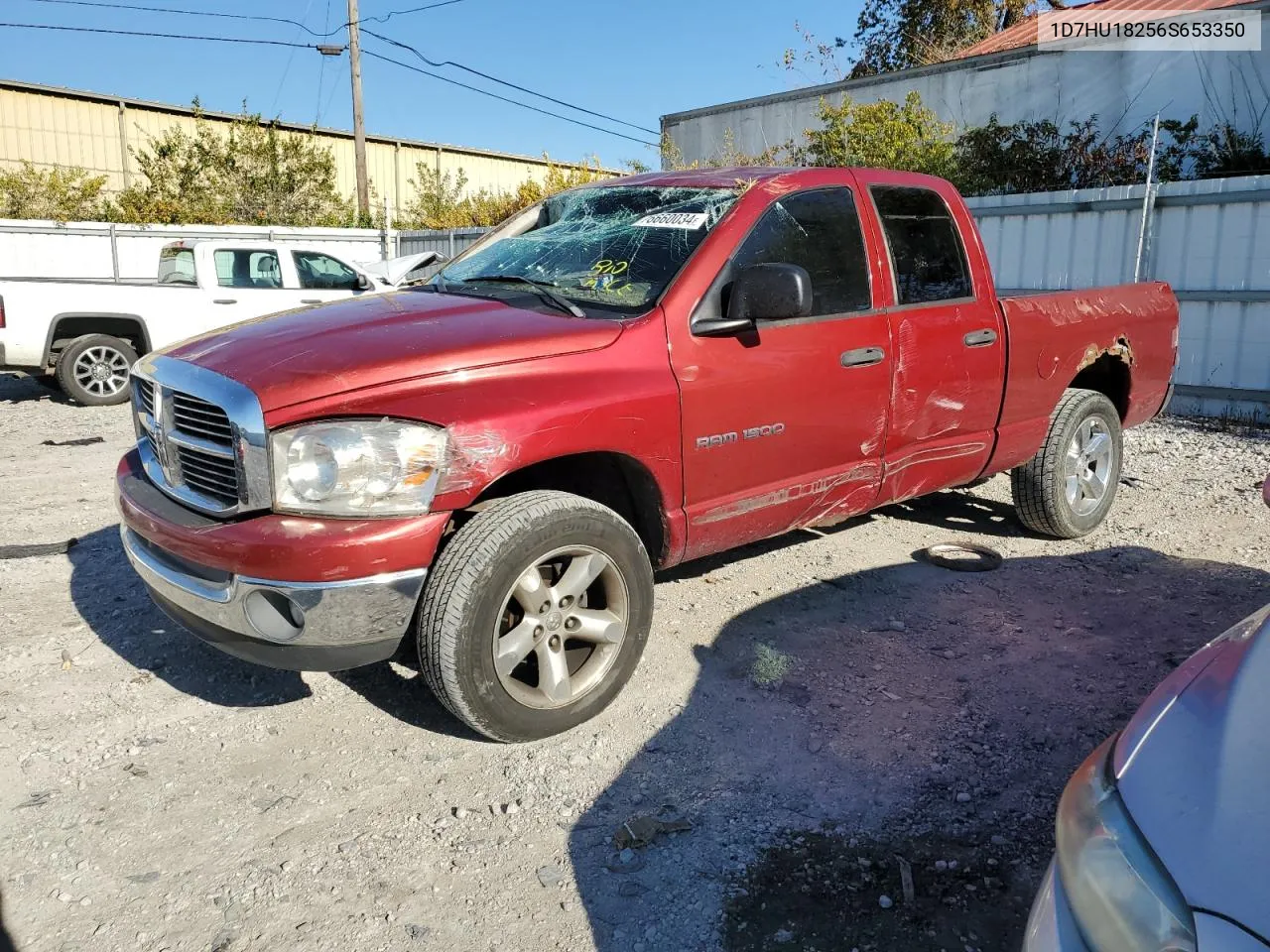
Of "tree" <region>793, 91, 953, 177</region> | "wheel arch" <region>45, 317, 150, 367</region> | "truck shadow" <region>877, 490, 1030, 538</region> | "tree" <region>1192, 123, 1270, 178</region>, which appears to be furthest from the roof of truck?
"tree" <region>1192, 123, 1270, 178</region>

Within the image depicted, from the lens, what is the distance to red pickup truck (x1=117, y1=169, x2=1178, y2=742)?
9.34ft

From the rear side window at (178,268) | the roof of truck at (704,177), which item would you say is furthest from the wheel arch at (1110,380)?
the rear side window at (178,268)

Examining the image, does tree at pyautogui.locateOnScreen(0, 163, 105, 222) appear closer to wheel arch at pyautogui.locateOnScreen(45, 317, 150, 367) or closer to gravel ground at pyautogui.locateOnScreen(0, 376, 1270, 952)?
wheel arch at pyautogui.locateOnScreen(45, 317, 150, 367)

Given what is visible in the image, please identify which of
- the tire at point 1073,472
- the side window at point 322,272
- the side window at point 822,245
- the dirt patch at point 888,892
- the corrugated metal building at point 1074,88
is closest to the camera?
the dirt patch at point 888,892

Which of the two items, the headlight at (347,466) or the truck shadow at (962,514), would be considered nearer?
the headlight at (347,466)

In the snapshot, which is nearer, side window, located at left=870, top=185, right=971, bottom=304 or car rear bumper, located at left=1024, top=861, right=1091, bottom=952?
car rear bumper, located at left=1024, top=861, right=1091, bottom=952

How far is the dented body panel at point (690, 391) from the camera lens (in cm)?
289

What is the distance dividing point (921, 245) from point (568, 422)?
2238 mm

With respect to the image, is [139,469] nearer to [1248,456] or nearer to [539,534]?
[539,534]

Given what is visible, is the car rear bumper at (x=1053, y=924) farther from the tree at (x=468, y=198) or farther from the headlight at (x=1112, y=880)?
the tree at (x=468, y=198)

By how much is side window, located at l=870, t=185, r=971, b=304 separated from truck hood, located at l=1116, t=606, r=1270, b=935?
2.74 metres

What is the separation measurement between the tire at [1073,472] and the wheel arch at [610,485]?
2.62 m

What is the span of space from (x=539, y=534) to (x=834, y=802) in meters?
1.22

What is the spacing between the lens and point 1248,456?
7383mm
